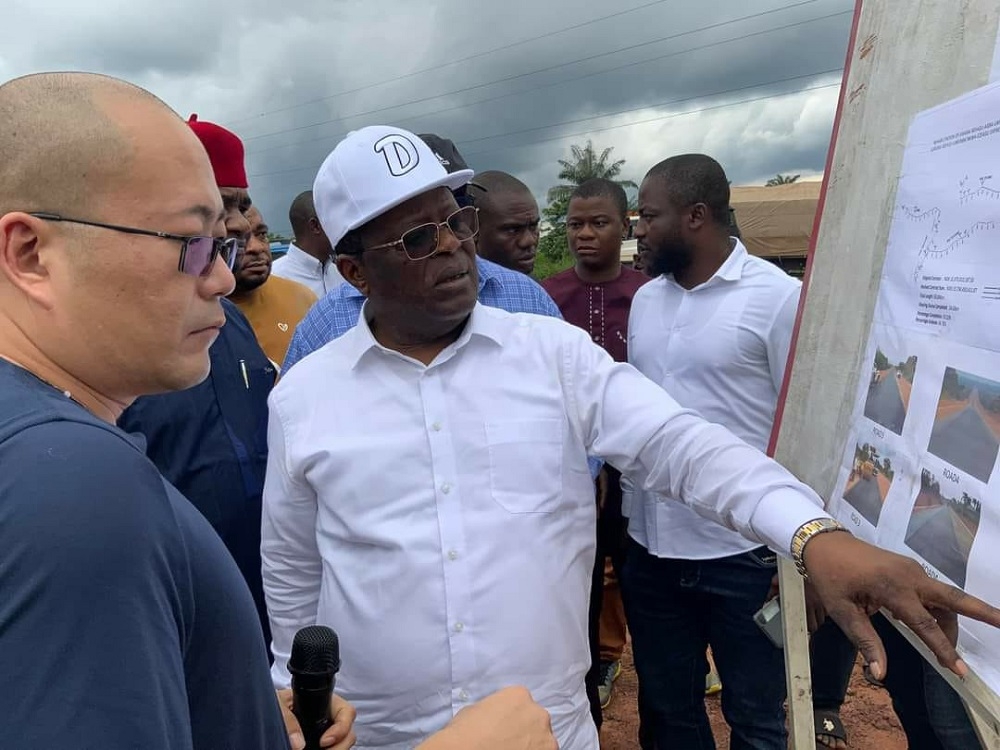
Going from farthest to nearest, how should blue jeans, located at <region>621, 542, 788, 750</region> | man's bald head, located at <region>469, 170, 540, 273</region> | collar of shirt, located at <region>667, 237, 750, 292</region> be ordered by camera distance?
man's bald head, located at <region>469, 170, 540, 273</region>, collar of shirt, located at <region>667, 237, 750, 292</region>, blue jeans, located at <region>621, 542, 788, 750</region>

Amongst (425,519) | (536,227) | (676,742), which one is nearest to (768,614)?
(425,519)

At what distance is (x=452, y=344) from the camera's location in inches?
65.9

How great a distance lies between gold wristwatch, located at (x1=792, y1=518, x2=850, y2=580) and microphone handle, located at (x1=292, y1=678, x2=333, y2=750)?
83 centimetres

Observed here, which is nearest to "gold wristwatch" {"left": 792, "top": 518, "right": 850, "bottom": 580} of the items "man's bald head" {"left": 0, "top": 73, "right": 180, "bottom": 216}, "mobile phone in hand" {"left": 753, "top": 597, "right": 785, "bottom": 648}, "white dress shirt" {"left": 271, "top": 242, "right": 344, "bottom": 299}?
"mobile phone in hand" {"left": 753, "top": 597, "right": 785, "bottom": 648}

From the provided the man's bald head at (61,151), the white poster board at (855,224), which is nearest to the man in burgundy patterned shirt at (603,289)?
the white poster board at (855,224)

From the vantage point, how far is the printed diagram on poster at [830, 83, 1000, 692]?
96cm

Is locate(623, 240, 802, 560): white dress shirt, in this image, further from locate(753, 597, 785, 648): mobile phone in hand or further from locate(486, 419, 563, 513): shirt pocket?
locate(486, 419, 563, 513): shirt pocket

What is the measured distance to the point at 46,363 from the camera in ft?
2.56

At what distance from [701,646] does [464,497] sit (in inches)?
61.2

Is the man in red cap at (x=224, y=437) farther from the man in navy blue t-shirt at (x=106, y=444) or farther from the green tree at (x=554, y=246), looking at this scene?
the green tree at (x=554, y=246)

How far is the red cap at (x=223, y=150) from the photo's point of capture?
96.7 inches

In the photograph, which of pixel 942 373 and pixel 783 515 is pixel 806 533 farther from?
pixel 942 373

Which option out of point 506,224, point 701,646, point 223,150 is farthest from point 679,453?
point 506,224

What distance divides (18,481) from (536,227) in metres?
3.41
